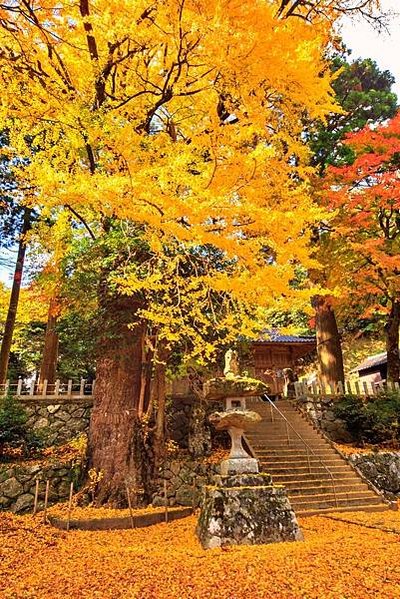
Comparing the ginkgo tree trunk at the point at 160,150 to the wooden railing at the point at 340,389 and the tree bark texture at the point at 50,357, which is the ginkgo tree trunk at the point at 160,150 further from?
the wooden railing at the point at 340,389

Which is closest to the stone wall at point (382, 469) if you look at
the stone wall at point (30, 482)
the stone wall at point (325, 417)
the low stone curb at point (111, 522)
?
the stone wall at point (325, 417)

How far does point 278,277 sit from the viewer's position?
7973 millimetres

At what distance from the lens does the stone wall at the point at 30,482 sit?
372 inches

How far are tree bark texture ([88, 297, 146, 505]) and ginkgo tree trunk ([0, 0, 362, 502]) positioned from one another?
29 millimetres

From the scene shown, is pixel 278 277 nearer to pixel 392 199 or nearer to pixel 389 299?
pixel 392 199

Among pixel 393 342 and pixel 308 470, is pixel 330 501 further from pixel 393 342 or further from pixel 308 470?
pixel 393 342

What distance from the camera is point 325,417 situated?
47.7ft

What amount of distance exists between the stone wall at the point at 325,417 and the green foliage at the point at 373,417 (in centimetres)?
20

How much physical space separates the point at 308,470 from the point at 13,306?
11.7m

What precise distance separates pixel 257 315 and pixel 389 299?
8.78 m

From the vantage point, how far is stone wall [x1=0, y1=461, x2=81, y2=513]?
9.45m

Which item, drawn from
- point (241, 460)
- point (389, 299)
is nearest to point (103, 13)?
point (241, 460)

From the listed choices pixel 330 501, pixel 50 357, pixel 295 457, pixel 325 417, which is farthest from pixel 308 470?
pixel 50 357

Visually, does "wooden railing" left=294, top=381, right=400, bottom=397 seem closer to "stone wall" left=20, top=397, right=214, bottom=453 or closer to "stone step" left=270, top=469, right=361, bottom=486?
"stone step" left=270, top=469, right=361, bottom=486
